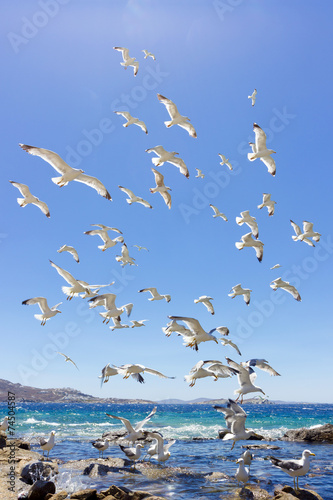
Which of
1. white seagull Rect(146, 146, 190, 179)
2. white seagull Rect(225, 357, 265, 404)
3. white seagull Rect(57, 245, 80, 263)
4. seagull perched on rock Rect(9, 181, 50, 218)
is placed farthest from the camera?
white seagull Rect(57, 245, 80, 263)

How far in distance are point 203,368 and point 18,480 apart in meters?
5.91

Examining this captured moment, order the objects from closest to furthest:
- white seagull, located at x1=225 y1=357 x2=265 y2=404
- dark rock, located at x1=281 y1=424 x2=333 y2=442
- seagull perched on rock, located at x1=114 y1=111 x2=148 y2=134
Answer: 1. white seagull, located at x1=225 y1=357 x2=265 y2=404
2. seagull perched on rock, located at x1=114 y1=111 x2=148 y2=134
3. dark rock, located at x1=281 y1=424 x2=333 y2=442

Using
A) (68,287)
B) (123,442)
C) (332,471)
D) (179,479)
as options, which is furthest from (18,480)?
(123,442)

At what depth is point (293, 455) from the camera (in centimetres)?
1753

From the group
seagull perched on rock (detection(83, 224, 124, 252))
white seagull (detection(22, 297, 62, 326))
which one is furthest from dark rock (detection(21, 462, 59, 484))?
seagull perched on rock (detection(83, 224, 124, 252))

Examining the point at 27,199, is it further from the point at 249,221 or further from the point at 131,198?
the point at 249,221

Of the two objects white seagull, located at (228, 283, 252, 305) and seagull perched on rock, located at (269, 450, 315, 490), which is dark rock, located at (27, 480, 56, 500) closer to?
seagull perched on rock, located at (269, 450, 315, 490)

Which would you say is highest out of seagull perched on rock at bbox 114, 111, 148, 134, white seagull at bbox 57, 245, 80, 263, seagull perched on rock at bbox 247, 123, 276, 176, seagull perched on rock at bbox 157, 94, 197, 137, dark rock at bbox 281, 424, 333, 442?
seagull perched on rock at bbox 114, 111, 148, 134

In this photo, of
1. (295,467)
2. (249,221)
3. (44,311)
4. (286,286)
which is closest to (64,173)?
(44,311)

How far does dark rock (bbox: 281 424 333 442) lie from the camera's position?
2230 cm

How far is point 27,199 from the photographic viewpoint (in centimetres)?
1333

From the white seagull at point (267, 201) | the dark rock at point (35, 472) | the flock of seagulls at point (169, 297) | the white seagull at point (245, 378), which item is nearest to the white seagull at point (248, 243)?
the flock of seagulls at point (169, 297)

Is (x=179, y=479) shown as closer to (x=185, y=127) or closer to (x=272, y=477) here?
(x=272, y=477)

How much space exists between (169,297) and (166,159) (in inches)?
224
